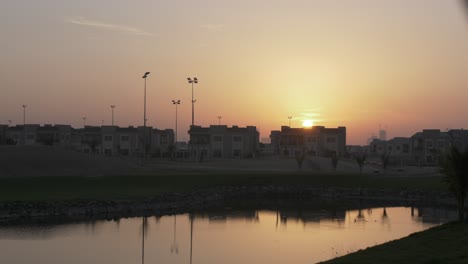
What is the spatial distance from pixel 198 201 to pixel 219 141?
6644cm

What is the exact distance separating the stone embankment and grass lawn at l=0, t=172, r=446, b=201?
179 cm

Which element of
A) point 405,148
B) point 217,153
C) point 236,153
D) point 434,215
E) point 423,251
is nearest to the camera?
point 423,251

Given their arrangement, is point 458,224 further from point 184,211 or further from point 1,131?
point 1,131

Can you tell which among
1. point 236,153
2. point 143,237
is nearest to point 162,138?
point 236,153

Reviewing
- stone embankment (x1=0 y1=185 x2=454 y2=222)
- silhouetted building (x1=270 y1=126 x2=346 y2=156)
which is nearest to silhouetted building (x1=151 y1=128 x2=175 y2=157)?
silhouetted building (x1=270 y1=126 x2=346 y2=156)

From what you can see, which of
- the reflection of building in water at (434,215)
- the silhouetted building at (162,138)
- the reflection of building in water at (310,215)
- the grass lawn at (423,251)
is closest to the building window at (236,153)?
the silhouetted building at (162,138)

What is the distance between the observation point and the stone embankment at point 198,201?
41906mm

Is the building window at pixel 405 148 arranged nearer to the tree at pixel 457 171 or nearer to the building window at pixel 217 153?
the building window at pixel 217 153

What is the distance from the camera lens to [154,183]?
197ft

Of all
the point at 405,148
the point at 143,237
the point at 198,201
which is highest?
the point at 405,148

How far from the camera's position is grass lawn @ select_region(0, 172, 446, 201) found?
48975 millimetres

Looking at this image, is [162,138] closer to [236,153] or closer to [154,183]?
[236,153]

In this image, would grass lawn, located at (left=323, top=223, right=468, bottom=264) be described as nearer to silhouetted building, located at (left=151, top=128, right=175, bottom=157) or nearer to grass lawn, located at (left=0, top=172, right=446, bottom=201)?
grass lawn, located at (left=0, top=172, right=446, bottom=201)

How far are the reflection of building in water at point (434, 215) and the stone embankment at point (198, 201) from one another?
534 cm
